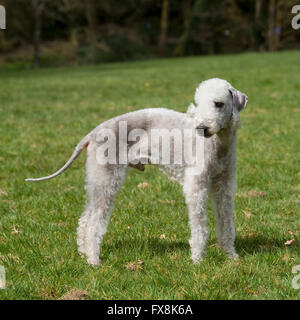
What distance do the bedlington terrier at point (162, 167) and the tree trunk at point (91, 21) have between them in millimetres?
31170

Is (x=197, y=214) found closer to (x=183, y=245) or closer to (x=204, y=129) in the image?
(x=183, y=245)

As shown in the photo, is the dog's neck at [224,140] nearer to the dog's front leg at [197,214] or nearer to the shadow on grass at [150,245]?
the dog's front leg at [197,214]

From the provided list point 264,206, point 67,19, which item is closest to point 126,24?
point 67,19

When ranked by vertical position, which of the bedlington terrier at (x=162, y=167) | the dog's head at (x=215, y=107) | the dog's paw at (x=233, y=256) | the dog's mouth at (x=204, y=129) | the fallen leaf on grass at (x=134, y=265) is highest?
the dog's head at (x=215, y=107)

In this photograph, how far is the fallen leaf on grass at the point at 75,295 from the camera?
3.39 meters

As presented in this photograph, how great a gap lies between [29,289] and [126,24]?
3752 cm

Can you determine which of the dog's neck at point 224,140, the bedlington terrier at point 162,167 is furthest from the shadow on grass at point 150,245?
the dog's neck at point 224,140

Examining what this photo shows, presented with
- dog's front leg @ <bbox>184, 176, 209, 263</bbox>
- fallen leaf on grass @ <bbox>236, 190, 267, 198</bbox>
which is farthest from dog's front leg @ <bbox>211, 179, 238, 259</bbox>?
fallen leaf on grass @ <bbox>236, 190, 267, 198</bbox>

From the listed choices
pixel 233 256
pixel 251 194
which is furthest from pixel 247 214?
pixel 233 256

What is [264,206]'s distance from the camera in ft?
17.0

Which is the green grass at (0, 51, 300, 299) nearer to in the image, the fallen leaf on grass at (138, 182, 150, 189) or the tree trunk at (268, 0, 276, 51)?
the fallen leaf on grass at (138, 182, 150, 189)

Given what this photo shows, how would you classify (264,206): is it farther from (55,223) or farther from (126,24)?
(126,24)

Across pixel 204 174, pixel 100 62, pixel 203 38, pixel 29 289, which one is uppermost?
pixel 203 38

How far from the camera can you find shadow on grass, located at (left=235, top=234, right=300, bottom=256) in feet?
13.6
